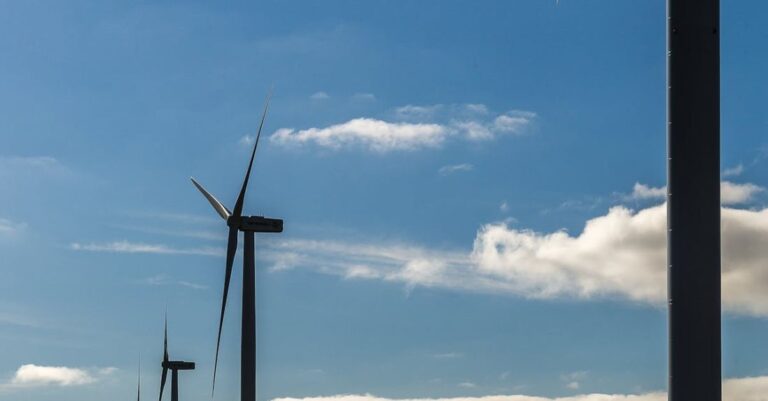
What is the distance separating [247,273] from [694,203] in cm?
5207

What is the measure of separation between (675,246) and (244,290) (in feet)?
167

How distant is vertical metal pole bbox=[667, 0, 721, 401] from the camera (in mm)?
57625

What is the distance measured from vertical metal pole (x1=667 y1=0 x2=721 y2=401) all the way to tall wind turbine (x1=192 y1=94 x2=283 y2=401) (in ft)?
156

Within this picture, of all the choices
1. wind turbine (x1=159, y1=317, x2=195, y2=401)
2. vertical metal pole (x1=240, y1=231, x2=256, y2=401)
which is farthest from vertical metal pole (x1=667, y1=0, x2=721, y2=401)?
wind turbine (x1=159, y1=317, x2=195, y2=401)

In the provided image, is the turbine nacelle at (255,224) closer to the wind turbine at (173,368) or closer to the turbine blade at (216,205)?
the turbine blade at (216,205)

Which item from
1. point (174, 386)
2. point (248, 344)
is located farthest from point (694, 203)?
point (174, 386)

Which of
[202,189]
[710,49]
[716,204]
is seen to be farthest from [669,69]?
[202,189]

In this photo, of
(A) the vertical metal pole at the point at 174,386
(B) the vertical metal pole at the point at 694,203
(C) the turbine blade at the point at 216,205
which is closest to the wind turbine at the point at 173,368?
(A) the vertical metal pole at the point at 174,386

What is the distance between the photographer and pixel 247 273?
104 metres

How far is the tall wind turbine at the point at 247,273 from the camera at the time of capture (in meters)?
99.4

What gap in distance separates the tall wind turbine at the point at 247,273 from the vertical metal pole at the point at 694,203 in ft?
156

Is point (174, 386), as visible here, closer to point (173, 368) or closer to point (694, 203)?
point (173, 368)

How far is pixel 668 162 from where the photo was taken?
59750mm

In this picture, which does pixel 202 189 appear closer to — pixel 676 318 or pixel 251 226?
pixel 251 226
